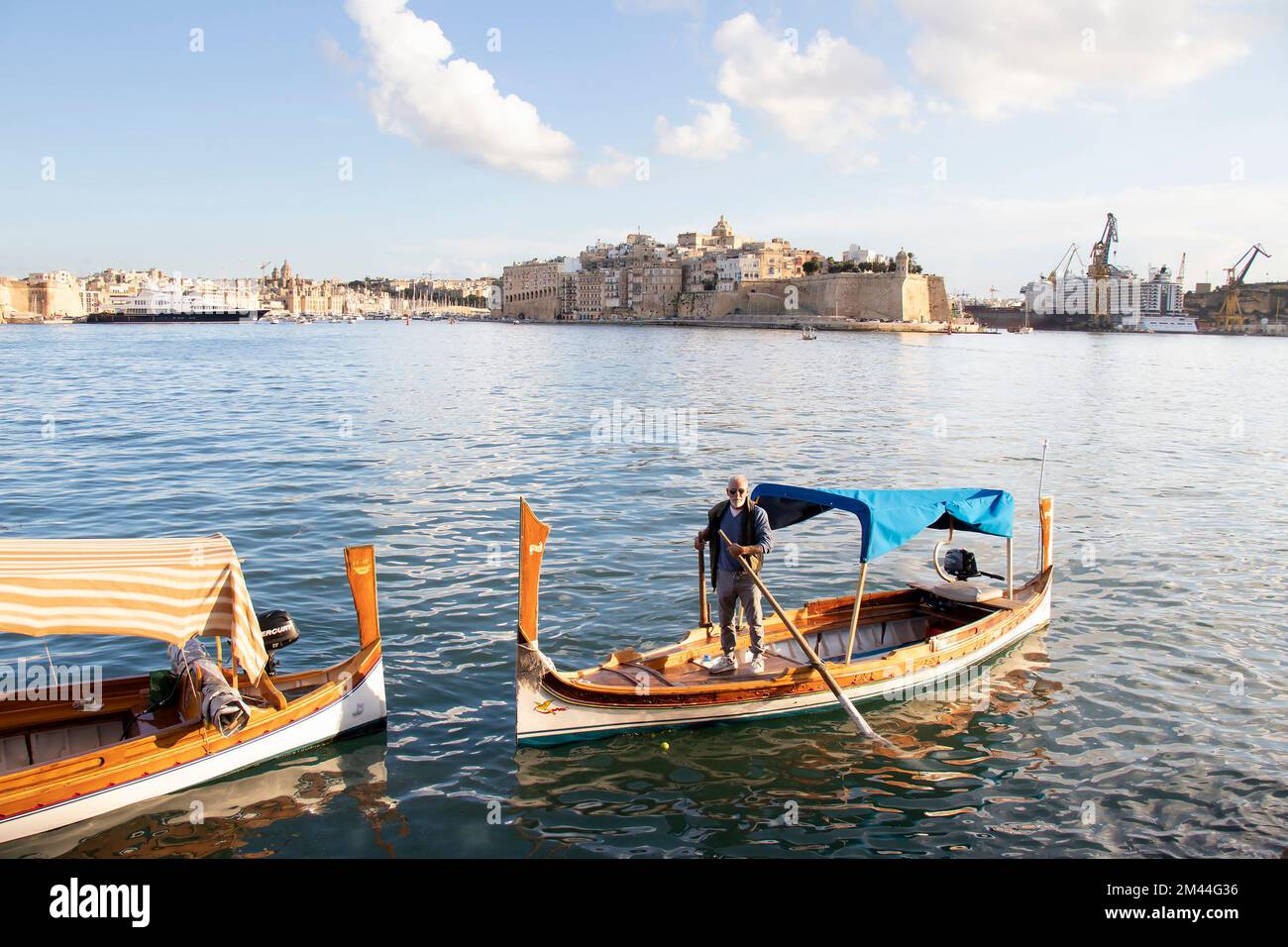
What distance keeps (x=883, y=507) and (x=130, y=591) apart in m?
7.29

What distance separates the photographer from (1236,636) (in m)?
12.6

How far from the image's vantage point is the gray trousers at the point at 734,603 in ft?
30.7

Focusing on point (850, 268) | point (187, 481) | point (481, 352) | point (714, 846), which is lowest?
point (714, 846)

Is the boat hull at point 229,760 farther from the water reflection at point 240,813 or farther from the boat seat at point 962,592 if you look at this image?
the boat seat at point 962,592

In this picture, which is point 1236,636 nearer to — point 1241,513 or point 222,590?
point 1241,513

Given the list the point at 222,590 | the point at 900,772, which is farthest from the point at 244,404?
the point at 900,772

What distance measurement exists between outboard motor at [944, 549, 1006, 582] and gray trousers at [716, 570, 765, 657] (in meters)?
4.15

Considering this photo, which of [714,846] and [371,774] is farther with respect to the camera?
[371,774]

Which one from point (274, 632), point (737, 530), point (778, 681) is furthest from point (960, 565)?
point (274, 632)

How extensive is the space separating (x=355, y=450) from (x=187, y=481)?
17.4 ft

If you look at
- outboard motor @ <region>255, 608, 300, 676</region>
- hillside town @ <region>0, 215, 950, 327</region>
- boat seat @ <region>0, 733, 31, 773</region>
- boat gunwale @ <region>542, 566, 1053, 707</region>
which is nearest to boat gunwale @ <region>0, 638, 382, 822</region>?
boat seat @ <region>0, 733, 31, 773</region>

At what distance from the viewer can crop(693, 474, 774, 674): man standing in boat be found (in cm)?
909

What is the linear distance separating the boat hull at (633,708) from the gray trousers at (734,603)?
0.62 metres

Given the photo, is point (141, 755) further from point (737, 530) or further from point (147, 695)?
point (737, 530)
